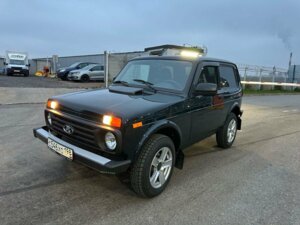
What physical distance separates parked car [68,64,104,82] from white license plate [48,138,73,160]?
17.7 meters

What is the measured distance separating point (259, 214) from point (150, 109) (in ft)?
6.03

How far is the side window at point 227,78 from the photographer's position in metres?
5.47

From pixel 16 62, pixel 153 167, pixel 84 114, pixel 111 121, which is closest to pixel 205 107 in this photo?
pixel 153 167

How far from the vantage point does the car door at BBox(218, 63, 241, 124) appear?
542 cm

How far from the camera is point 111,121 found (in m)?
3.16

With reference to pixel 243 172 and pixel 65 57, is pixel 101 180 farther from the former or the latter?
pixel 65 57

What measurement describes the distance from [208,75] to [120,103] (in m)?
1.98

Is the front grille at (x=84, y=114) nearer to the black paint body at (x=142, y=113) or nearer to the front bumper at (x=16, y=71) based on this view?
the black paint body at (x=142, y=113)

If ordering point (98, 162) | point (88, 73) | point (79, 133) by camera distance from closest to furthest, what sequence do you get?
point (98, 162), point (79, 133), point (88, 73)

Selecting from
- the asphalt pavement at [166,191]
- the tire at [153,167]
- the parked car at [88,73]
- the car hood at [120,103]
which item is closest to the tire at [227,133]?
the asphalt pavement at [166,191]

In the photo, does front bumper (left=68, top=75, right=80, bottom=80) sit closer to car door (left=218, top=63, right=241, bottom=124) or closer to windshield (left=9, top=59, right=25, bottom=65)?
windshield (left=9, top=59, right=25, bottom=65)

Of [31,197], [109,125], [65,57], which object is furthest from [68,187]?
[65,57]

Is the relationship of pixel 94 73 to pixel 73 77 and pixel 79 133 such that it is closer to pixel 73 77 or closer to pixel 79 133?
pixel 73 77

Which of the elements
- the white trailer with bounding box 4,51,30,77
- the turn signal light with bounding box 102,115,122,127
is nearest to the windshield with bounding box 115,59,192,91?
the turn signal light with bounding box 102,115,122,127
